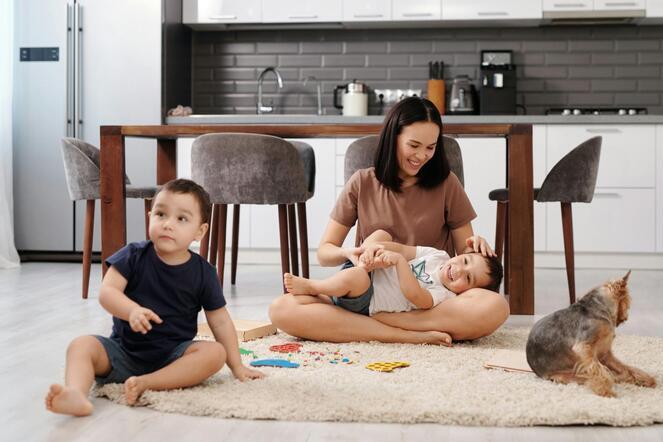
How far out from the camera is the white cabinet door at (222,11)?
18.0 feet

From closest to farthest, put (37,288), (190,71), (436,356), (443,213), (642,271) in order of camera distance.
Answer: (436,356) < (443,213) < (37,288) < (642,271) < (190,71)

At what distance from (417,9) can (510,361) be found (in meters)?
3.67

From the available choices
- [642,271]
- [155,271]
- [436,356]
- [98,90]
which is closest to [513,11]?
[642,271]

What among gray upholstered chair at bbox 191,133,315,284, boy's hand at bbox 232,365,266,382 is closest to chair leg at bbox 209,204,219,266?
gray upholstered chair at bbox 191,133,315,284

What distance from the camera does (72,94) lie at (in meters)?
5.35

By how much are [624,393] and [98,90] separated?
4.22m

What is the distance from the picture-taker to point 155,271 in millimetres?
1887

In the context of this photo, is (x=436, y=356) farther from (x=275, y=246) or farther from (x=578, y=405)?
(x=275, y=246)

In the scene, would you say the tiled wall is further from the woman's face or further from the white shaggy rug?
the white shaggy rug

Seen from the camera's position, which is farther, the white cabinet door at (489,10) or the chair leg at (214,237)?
the white cabinet door at (489,10)

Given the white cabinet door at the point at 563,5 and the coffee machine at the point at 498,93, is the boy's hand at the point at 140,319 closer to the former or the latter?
the coffee machine at the point at 498,93

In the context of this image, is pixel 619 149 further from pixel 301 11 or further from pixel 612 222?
pixel 301 11

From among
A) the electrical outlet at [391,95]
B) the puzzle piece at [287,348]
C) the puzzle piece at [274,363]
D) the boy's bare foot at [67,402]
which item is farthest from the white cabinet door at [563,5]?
the boy's bare foot at [67,402]

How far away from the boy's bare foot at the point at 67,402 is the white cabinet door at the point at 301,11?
13.5ft
